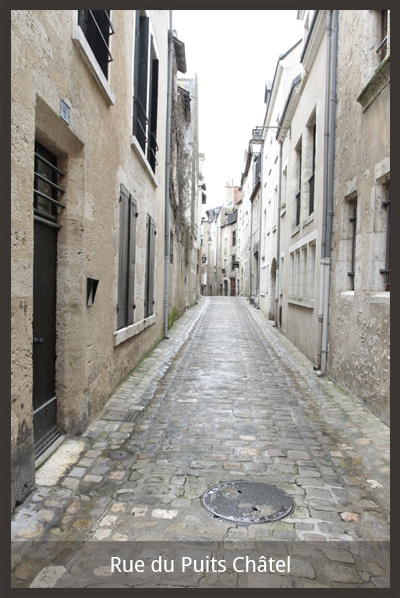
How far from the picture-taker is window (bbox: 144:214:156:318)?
8.44m

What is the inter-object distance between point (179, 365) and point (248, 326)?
22.3ft

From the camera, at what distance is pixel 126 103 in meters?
6.21

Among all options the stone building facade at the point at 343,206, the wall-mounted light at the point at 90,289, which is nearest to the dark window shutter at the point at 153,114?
the stone building facade at the point at 343,206

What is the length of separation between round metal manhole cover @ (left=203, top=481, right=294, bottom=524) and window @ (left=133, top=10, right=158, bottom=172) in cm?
547

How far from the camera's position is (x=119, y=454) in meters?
4.01

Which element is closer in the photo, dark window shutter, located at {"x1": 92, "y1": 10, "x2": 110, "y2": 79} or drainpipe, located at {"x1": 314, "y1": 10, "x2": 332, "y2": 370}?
dark window shutter, located at {"x1": 92, "y1": 10, "x2": 110, "y2": 79}

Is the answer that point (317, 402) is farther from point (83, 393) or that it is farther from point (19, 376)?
point (19, 376)

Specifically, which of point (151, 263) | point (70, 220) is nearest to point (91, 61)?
point (70, 220)

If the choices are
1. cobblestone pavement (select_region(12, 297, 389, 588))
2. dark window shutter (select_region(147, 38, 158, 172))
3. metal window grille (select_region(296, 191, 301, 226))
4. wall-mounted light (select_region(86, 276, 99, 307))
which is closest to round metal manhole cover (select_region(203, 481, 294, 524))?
cobblestone pavement (select_region(12, 297, 389, 588))

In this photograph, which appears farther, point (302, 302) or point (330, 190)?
point (302, 302)

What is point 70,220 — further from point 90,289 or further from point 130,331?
point 130,331

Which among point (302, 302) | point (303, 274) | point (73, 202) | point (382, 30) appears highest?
point (382, 30)

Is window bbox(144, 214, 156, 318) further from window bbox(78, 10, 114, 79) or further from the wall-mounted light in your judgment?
the wall-mounted light

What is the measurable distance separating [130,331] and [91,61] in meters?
3.61
